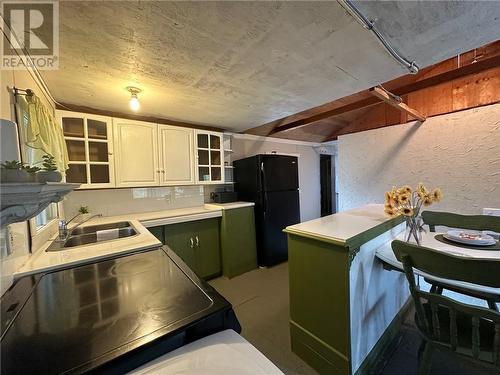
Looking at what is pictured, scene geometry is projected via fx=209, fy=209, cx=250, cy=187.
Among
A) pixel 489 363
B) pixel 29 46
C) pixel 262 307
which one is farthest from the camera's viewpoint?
pixel 262 307

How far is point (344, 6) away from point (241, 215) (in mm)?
2360

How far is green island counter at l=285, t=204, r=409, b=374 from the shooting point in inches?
48.7

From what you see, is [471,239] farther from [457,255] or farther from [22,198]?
[22,198]

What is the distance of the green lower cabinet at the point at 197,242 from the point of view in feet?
7.88

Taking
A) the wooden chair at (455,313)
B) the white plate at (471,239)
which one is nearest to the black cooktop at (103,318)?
the wooden chair at (455,313)

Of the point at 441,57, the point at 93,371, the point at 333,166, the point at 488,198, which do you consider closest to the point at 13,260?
the point at 93,371

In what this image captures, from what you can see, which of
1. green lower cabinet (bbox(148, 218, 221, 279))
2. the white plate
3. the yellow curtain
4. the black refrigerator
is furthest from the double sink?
the white plate

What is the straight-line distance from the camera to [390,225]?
1613mm

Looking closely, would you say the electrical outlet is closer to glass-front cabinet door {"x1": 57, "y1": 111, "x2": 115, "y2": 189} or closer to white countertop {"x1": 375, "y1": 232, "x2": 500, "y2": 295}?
white countertop {"x1": 375, "y1": 232, "x2": 500, "y2": 295}

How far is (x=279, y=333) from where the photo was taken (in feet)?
5.82

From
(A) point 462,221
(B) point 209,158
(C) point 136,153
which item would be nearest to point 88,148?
(C) point 136,153

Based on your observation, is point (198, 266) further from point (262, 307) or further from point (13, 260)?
point (13, 260)

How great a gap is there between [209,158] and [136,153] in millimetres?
966

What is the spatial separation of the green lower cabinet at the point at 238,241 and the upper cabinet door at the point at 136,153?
3.44ft
